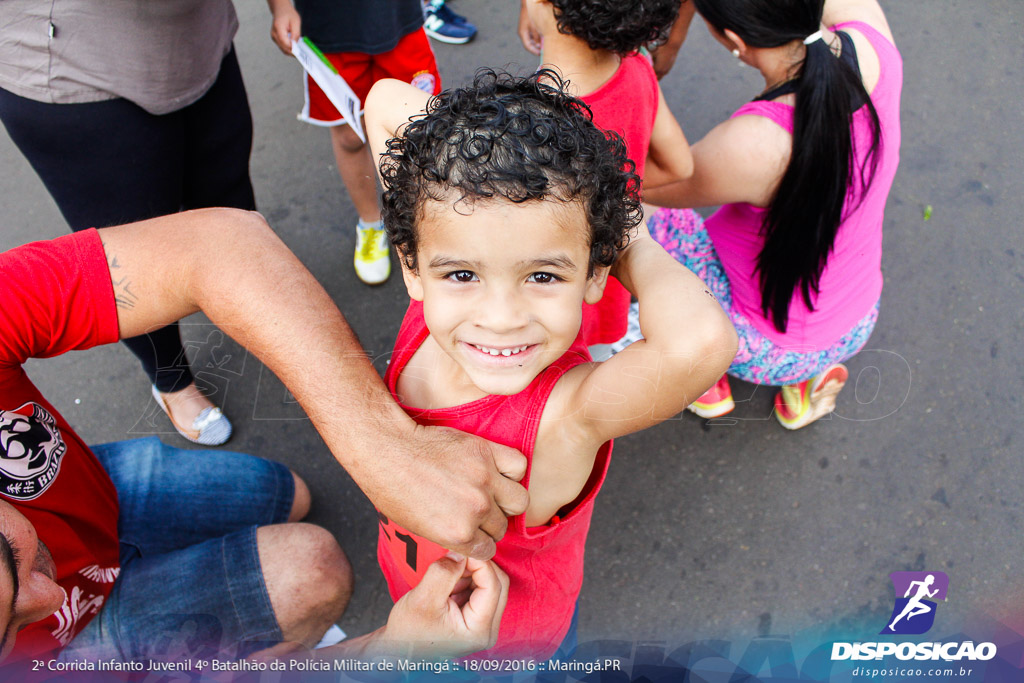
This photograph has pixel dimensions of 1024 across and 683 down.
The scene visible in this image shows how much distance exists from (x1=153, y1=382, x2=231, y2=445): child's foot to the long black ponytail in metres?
1.88

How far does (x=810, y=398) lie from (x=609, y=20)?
55.9 inches

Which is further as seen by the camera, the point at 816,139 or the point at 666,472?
the point at 666,472

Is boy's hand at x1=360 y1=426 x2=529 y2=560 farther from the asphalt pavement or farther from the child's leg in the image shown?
the child's leg

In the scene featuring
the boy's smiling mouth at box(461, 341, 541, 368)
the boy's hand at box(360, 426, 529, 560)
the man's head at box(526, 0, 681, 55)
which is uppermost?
the man's head at box(526, 0, 681, 55)

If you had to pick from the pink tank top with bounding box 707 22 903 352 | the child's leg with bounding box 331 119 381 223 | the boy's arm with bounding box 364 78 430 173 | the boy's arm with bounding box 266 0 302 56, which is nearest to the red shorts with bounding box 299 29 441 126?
the child's leg with bounding box 331 119 381 223

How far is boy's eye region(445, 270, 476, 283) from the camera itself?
3.48ft

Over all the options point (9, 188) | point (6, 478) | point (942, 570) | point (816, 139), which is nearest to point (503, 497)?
point (6, 478)

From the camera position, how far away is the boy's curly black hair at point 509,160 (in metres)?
1.00

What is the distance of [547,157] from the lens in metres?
1.01

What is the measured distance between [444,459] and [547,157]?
20.8 inches

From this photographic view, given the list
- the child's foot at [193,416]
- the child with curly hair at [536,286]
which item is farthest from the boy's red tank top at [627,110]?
the child's foot at [193,416]

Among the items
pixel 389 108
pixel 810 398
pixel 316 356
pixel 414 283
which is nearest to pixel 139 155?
pixel 389 108

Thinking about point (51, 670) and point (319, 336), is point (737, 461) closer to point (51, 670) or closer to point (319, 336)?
point (319, 336)

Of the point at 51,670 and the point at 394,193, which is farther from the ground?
the point at 394,193
